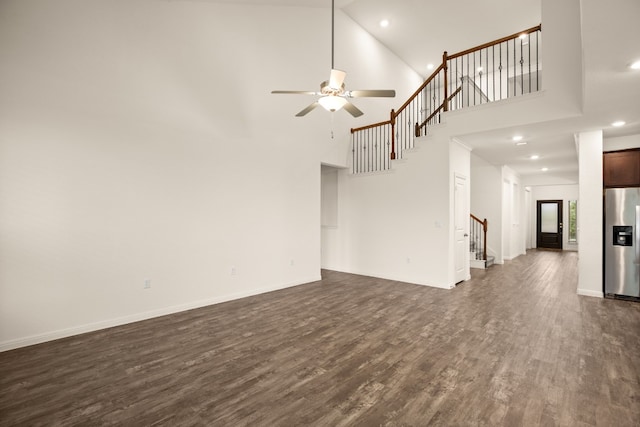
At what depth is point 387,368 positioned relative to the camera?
2.75 meters

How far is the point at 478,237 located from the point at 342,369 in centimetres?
743

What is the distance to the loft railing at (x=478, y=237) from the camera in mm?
8305

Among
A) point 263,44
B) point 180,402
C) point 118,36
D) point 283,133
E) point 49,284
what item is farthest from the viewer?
point 283,133

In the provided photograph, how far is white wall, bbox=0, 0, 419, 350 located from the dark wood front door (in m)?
11.2

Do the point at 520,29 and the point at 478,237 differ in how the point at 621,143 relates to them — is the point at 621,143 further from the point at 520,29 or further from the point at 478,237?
the point at 520,29

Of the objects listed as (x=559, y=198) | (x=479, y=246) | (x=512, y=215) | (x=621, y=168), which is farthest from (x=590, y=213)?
(x=559, y=198)

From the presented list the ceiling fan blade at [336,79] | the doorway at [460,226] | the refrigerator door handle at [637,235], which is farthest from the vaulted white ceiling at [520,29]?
the ceiling fan blade at [336,79]

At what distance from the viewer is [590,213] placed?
5305 mm

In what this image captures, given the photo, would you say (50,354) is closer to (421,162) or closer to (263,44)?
(263,44)

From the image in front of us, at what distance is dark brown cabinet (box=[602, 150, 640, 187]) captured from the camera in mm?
5105

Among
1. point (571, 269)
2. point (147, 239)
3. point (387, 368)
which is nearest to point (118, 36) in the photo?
point (147, 239)

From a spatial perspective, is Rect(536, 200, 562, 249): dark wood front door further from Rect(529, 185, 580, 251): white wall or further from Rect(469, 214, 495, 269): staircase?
Rect(469, 214, 495, 269): staircase

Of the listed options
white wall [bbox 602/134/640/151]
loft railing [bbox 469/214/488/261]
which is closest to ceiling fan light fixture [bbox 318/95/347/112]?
white wall [bbox 602/134/640/151]

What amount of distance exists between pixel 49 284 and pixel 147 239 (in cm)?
109
